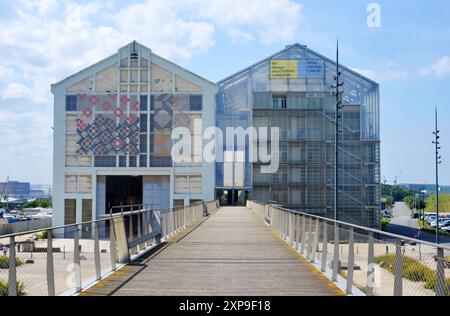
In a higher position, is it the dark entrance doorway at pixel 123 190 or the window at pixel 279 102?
the window at pixel 279 102

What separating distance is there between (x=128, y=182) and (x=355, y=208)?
87.6 ft

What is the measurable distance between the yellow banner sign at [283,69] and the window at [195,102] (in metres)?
9.04

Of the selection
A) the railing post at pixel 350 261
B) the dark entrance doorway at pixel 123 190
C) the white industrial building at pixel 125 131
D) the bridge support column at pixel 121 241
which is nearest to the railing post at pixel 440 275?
the railing post at pixel 350 261

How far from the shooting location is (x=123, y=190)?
66.0 metres

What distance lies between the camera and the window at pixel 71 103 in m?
63.9

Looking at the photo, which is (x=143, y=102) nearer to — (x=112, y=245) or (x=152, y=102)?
(x=152, y=102)

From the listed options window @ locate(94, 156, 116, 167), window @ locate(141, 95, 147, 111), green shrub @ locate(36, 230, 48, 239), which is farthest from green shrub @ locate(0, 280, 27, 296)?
window @ locate(141, 95, 147, 111)

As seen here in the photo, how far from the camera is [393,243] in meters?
7.32

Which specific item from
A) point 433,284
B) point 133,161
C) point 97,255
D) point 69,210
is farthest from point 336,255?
point 69,210

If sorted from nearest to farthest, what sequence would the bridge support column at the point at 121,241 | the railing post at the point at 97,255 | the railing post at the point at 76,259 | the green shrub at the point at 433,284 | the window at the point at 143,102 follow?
the green shrub at the point at 433,284 → the railing post at the point at 76,259 → the railing post at the point at 97,255 → the bridge support column at the point at 121,241 → the window at the point at 143,102

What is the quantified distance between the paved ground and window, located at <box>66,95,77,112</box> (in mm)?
49949

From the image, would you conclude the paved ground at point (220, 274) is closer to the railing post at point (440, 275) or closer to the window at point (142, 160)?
the railing post at point (440, 275)

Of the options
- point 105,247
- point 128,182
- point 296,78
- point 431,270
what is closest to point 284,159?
point 296,78

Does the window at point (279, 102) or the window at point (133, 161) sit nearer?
the window at point (133, 161)
